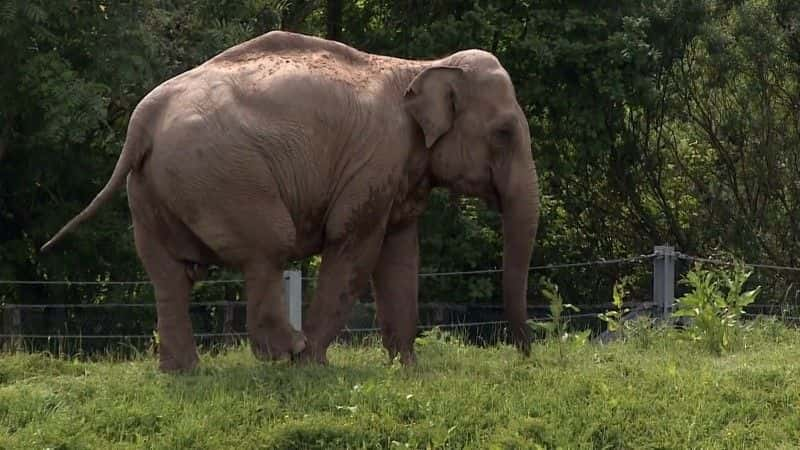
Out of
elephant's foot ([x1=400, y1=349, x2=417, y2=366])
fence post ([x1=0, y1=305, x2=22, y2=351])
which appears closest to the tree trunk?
fence post ([x1=0, y1=305, x2=22, y2=351])

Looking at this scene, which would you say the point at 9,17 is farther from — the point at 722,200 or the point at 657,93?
the point at 722,200

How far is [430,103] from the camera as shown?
9.47 m

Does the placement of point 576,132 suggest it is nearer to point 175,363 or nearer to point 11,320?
point 11,320

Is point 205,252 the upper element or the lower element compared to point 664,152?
lower

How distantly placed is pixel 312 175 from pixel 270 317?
3.12 ft

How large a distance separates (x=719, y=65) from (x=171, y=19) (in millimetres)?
6331

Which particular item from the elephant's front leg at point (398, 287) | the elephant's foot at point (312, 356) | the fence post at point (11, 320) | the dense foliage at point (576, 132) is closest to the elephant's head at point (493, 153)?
the elephant's front leg at point (398, 287)

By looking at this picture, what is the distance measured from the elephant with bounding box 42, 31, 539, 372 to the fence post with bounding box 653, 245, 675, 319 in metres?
3.15

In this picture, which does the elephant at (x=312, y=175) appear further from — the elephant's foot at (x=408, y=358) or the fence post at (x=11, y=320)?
the fence post at (x=11, y=320)

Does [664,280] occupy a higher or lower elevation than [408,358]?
higher

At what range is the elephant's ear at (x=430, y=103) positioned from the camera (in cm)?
947

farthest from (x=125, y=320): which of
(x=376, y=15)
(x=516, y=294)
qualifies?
(x=516, y=294)

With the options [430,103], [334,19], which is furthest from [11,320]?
[334,19]

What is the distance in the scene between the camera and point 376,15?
18547mm
